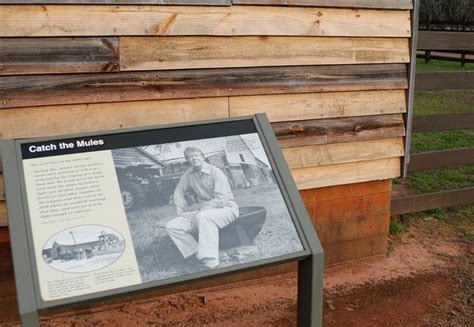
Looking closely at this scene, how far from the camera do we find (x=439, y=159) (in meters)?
5.34

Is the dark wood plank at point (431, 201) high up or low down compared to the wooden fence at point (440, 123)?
down

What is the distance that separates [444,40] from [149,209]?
3.74 metres

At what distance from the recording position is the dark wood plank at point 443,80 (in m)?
4.94

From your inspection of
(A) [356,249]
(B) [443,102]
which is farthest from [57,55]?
(B) [443,102]

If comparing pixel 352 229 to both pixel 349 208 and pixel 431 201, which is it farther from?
pixel 431 201

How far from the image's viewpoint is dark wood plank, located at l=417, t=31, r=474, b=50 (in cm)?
495

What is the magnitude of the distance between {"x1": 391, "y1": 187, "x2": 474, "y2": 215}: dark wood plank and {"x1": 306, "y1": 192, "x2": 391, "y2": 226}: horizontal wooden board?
0.66 meters

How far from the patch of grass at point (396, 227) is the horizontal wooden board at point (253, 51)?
1.69 meters

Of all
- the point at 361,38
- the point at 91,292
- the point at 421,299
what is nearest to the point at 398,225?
the point at 421,299

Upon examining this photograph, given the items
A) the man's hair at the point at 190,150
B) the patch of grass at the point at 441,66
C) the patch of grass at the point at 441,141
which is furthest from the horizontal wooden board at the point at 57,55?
the patch of grass at the point at 441,66

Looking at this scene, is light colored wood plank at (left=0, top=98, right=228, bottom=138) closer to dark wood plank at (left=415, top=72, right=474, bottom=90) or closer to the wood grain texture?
the wood grain texture

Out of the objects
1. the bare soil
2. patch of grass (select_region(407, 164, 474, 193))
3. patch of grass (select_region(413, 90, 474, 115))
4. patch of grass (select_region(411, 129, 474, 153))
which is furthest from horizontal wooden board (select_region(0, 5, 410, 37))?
patch of grass (select_region(413, 90, 474, 115))

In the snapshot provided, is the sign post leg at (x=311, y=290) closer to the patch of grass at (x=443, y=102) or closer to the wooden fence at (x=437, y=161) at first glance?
the wooden fence at (x=437, y=161)

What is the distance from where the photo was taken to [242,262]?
2.26 meters
